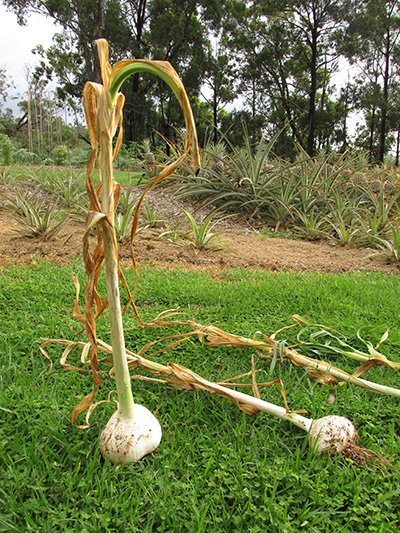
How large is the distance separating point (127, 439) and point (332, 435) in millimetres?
557

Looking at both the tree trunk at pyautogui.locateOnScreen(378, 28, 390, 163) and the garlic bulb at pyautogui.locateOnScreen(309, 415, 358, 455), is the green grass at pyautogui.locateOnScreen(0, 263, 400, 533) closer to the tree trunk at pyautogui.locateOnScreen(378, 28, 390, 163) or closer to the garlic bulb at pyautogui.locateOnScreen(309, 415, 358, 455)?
the garlic bulb at pyautogui.locateOnScreen(309, 415, 358, 455)

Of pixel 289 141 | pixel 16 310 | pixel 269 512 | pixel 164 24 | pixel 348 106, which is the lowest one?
pixel 269 512

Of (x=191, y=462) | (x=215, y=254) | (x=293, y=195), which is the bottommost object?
(x=191, y=462)

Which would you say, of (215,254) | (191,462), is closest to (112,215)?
(191,462)

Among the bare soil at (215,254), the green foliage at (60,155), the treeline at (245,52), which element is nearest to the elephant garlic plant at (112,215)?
the bare soil at (215,254)

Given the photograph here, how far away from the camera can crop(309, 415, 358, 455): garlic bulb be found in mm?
1184

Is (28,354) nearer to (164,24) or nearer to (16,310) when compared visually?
(16,310)

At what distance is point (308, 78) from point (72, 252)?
78.4ft

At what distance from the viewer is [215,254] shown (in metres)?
3.73

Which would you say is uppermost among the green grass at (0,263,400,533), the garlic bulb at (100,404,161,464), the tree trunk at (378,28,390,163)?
the tree trunk at (378,28,390,163)

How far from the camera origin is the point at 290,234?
5.01 m

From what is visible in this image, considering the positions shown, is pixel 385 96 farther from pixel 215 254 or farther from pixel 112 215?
pixel 112 215

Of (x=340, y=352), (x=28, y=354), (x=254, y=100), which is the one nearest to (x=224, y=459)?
(x=340, y=352)

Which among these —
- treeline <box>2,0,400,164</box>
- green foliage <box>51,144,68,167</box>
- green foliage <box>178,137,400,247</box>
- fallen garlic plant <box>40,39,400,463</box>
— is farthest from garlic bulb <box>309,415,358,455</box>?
treeline <box>2,0,400,164</box>
